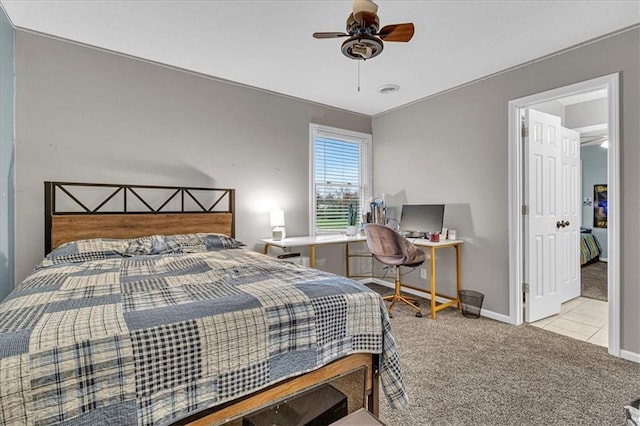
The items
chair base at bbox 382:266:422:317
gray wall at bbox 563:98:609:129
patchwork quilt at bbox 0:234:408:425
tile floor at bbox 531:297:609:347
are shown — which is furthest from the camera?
gray wall at bbox 563:98:609:129

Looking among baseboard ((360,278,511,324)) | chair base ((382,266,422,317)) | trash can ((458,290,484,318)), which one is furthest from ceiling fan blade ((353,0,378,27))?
baseboard ((360,278,511,324))

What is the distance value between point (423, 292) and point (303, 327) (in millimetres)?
2943

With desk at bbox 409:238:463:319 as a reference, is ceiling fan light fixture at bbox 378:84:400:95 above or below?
above

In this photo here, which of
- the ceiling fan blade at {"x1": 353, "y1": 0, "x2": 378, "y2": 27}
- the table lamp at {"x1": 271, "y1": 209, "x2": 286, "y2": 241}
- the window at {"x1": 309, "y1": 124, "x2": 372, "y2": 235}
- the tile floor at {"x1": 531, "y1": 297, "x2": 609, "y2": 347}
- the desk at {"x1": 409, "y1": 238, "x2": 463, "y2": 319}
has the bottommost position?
the tile floor at {"x1": 531, "y1": 297, "x2": 609, "y2": 347}

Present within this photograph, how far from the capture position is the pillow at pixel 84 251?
2.15 m

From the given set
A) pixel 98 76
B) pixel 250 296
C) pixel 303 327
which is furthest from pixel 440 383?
pixel 98 76

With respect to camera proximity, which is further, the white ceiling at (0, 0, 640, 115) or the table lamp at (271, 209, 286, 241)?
the table lamp at (271, 209, 286, 241)

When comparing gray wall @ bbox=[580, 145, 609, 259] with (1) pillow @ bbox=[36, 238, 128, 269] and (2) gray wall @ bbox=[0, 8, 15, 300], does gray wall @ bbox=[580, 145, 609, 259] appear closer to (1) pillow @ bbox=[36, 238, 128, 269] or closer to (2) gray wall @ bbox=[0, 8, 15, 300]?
(1) pillow @ bbox=[36, 238, 128, 269]

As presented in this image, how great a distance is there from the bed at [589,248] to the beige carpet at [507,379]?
345 cm

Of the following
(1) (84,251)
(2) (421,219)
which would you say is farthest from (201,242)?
(2) (421,219)

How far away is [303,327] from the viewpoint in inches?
51.7

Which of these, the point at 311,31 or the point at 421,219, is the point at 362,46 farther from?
the point at 421,219

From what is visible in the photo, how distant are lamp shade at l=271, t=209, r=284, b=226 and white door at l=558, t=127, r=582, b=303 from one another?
3.10 metres

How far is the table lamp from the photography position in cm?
355
